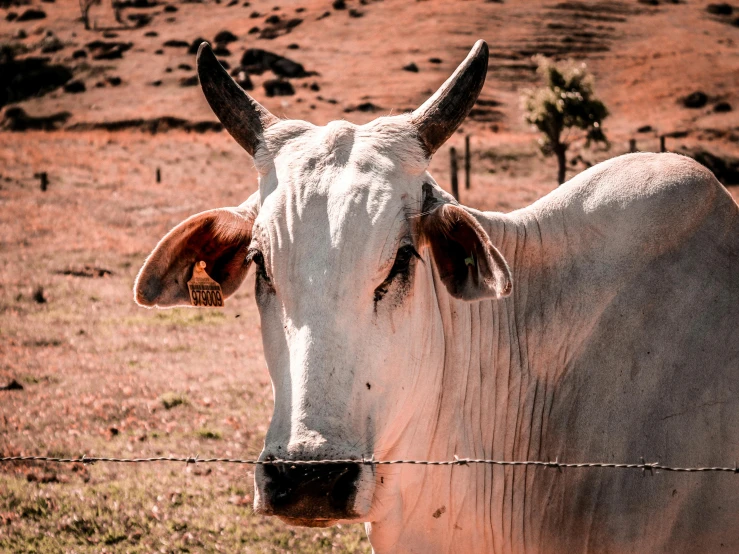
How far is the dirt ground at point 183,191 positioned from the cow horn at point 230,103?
2.37ft

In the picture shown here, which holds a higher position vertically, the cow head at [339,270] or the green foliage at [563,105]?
the cow head at [339,270]

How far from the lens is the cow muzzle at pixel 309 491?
2.92 m

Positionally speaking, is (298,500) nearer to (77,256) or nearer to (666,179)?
(666,179)

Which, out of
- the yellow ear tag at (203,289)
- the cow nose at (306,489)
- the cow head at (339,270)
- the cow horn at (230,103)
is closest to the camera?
the cow nose at (306,489)

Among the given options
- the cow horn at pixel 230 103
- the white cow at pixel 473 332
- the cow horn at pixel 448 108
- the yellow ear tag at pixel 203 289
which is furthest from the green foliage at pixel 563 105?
the yellow ear tag at pixel 203 289

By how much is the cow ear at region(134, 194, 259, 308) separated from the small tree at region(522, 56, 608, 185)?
84.6ft

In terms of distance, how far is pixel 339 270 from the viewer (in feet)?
10.5

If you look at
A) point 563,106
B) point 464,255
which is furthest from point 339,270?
point 563,106

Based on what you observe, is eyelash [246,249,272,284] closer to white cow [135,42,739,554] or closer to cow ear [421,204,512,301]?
white cow [135,42,739,554]

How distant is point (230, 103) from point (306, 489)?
1.82m

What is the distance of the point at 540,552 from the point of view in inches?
151

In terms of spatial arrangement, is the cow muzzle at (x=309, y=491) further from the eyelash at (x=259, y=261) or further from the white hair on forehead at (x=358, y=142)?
the white hair on forehead at (x=358, y=142)

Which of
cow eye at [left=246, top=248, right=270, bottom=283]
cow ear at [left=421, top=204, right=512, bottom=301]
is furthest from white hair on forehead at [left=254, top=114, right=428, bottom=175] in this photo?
cow eye at [left=246, top=248, right=270, bottom=283]

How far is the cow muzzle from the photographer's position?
292cm
